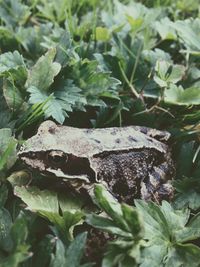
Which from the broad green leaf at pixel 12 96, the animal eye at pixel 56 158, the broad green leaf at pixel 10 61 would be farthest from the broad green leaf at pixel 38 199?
the broad green leaf at pixel 10 61

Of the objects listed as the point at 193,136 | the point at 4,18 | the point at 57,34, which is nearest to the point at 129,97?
the point at 193,136

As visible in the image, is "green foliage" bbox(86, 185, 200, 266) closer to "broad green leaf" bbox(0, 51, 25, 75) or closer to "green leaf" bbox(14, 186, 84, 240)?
"green leaf" bbox(14, 186, 84, 240)

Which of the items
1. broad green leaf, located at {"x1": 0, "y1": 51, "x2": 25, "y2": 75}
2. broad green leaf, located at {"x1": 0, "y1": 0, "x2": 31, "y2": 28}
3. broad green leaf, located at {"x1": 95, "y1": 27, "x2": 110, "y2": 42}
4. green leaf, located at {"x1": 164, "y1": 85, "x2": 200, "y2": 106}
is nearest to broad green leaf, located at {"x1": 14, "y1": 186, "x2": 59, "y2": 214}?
broad green leaf, located at {"x1": 0, "y1": 51, "x2": 25, "y2": 75}

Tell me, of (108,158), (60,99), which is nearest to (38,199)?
(108,158)

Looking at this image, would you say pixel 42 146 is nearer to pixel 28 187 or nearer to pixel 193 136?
pixel 28 187

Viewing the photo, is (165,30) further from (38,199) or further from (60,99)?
(38,199)

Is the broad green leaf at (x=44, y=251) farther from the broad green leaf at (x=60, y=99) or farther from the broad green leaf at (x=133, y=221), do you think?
the broad green leaf at (x=60, y=99)
